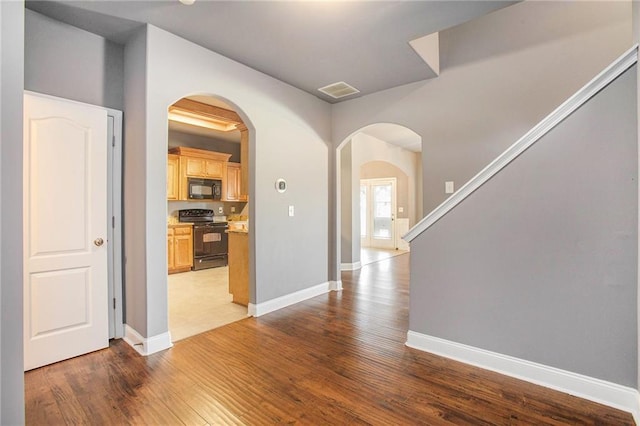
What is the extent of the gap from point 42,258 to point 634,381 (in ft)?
14.3

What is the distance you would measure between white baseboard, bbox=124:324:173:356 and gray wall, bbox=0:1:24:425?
1511 mm

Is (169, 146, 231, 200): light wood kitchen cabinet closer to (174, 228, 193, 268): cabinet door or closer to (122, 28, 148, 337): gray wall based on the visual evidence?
(174, 228, 193, 268): cabinet door

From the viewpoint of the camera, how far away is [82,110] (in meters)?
2.68

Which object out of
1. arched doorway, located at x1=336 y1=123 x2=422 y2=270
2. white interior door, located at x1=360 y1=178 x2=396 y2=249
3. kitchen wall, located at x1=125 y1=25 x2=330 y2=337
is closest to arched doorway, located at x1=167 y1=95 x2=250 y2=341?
kitchen wall, located at x1=125 y1=25 x2=330 y2=337

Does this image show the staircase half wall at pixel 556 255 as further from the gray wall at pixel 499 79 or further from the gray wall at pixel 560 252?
the gray wall at pixel 499 79

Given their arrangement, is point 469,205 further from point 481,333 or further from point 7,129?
point 7,129

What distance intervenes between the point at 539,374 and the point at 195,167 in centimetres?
638

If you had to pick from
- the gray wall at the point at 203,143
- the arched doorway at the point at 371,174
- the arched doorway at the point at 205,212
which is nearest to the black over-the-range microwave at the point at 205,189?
the arched doorway at the point at 205,212

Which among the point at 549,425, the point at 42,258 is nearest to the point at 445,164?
the point at 549,425

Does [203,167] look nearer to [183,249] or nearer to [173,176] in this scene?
[173,176]

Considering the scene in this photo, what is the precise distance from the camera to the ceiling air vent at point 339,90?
3.99m

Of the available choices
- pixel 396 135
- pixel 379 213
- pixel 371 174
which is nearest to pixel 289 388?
pixel 396 135

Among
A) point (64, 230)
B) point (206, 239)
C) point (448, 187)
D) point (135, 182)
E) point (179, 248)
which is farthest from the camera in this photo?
point (206, 239)

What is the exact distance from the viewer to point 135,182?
280cm
